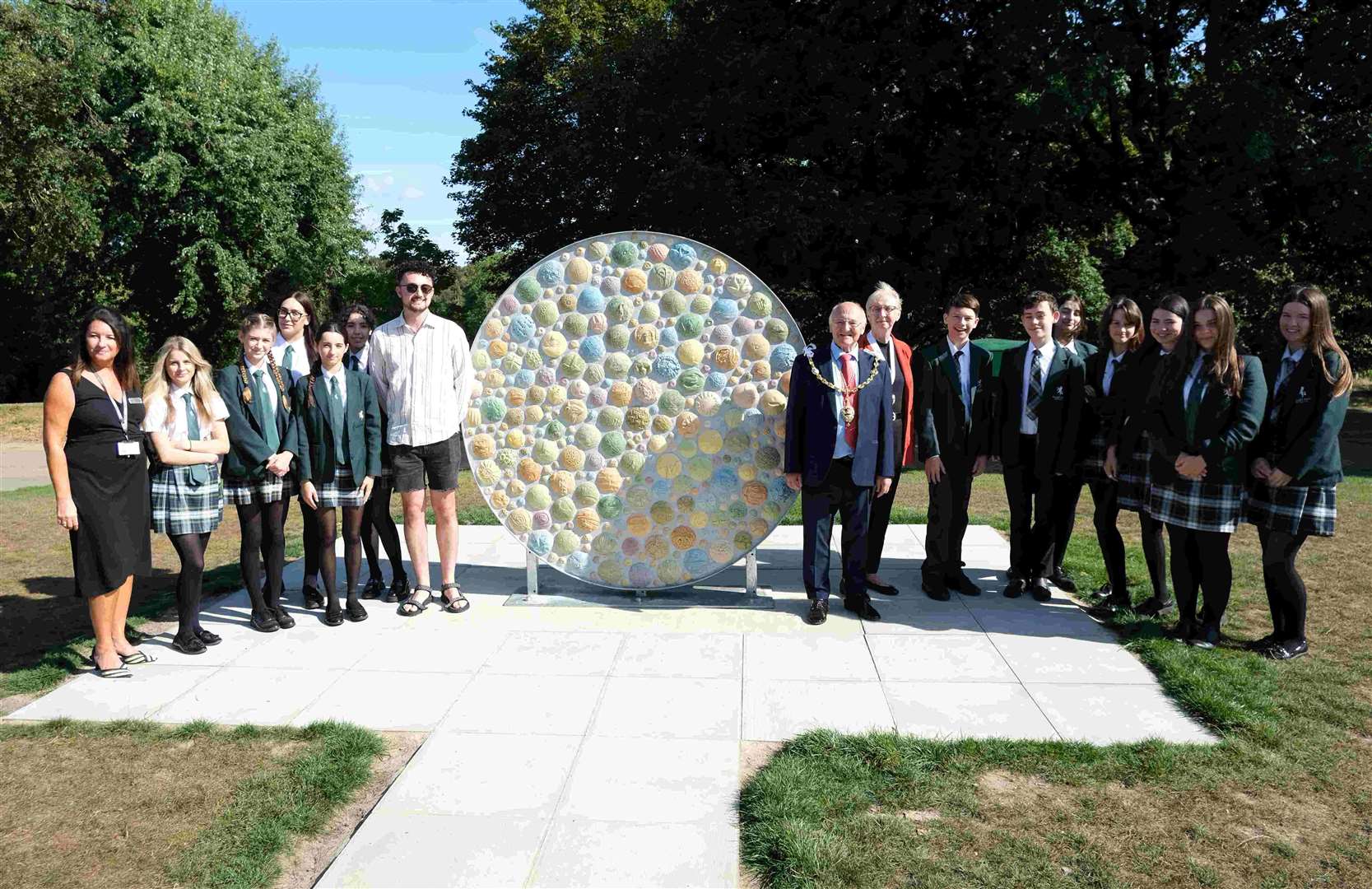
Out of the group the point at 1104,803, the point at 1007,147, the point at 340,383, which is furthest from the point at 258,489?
the point at 1007,147

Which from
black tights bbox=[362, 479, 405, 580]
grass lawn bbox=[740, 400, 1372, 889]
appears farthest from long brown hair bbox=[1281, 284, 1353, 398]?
black tights bbox=[362, 479, 405, 580]

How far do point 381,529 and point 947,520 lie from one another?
12.4 feet

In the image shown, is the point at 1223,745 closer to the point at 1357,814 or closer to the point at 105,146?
the point at 1357,814

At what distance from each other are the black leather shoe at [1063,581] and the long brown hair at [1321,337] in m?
2.13

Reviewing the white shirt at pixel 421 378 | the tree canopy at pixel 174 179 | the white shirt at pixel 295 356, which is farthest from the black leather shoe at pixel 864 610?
the tree canopy at pixel 174 179

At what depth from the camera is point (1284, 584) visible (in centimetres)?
480

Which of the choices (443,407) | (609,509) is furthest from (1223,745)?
(443,407)

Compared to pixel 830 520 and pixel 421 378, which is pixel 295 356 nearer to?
pixel 421 378

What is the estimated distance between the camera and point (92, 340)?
457 cm

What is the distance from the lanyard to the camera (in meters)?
4.58

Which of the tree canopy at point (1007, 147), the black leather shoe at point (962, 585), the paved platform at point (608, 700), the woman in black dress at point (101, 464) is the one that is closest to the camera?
the paved platform at point (608, 700)

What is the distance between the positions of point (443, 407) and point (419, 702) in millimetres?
1934

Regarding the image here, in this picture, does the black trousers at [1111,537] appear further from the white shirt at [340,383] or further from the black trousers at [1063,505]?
the white shirt at [340,383]

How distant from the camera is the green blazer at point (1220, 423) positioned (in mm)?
4699
